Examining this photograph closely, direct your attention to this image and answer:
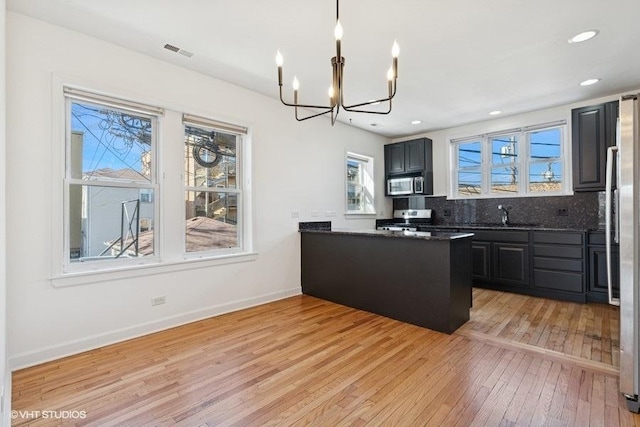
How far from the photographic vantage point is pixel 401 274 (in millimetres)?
3244

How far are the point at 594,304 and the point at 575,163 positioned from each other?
6.05 ft

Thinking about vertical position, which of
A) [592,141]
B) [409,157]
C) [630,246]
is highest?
[409,157]

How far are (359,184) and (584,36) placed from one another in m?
3.60

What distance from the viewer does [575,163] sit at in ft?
13.5

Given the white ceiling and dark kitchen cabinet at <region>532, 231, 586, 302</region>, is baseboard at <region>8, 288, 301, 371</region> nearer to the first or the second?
the white ceiling

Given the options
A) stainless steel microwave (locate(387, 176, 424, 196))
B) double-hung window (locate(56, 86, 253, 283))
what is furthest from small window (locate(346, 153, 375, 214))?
double-hung window (locate(56, 86, 253, 283))

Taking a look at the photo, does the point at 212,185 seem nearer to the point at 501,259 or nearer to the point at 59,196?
the point at 59,196

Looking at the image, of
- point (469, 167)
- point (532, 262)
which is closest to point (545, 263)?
point (532, 262)

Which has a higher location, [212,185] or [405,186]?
[405,186]

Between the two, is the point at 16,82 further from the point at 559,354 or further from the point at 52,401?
the point at 559,354

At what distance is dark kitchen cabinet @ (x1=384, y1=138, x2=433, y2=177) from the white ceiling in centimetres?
167

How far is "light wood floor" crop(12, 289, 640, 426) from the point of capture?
1.75 metres

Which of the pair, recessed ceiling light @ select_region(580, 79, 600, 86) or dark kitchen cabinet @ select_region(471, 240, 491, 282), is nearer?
recessed ceiling light @ select_region(580, 79, 600, 86)

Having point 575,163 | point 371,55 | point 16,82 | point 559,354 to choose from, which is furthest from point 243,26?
point 575,163
